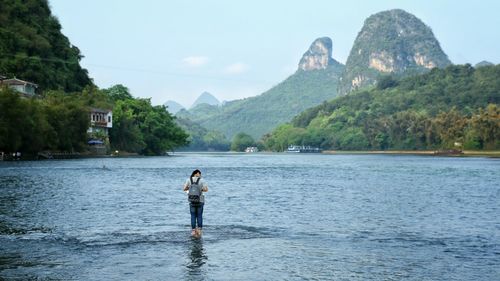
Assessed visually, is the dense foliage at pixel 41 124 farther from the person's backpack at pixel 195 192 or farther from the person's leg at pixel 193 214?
the person's backpack at pixel 195 192

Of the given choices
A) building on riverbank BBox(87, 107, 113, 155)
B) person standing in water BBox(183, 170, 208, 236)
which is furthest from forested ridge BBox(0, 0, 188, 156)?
person standing in water BBox(183, 170, 208, 236)

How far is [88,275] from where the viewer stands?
18.8 meters

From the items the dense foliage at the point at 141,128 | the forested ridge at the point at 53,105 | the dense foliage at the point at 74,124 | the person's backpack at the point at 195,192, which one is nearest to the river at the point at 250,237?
the person's backpack at the point at 195,192

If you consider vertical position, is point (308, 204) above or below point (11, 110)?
below

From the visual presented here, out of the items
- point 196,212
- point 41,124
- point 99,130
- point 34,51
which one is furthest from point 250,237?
point 34,51

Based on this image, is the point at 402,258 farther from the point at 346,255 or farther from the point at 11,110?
Result: the point at 11,110

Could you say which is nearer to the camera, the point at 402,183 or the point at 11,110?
the point at 402,183

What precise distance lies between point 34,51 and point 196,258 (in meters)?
164

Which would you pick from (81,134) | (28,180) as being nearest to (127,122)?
(81,134)

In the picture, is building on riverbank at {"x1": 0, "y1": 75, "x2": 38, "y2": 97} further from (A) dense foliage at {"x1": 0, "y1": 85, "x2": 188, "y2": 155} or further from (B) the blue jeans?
(B) the blue jeans

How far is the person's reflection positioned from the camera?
765 inches

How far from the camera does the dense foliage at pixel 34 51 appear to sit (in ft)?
522

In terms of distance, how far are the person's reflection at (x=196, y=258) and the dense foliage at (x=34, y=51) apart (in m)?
140

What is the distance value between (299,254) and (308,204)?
20824 mm
